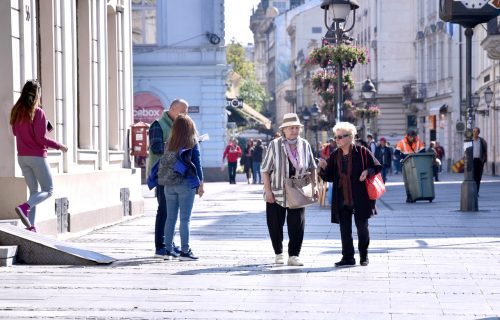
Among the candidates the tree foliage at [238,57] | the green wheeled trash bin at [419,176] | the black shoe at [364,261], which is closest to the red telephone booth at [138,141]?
the green wheeled trash bin at [419,176]

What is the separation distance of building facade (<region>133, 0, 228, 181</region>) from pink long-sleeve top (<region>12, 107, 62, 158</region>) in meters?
32.9

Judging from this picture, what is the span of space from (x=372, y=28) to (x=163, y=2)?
42.0 m

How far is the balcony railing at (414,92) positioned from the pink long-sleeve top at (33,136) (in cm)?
6175

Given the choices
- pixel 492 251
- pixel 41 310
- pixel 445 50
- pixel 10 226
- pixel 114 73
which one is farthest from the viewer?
pixel 445 50

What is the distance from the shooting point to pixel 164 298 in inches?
394

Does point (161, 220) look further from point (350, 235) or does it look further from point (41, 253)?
point (350, 235)

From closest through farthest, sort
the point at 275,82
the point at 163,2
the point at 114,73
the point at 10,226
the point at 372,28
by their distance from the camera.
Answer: the point at 10,226
the point at 114,73
the point at 163,2
the point at 372,28
the point at 275,82

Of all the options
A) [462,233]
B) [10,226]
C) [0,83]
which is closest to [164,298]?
[10,226]

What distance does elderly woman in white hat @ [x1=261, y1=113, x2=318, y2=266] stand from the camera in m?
13.0

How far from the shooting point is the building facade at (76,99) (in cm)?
1466

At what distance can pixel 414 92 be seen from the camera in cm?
7706

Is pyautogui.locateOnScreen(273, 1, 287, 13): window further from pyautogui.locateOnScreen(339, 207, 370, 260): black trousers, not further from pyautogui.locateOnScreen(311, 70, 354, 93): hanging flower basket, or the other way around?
pyautogui.locateOnScreen(339, 207, 370, 260): black trousers

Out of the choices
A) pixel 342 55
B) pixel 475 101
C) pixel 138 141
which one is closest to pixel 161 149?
pixel 138 141

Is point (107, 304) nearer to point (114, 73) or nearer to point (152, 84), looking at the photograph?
point (114, 73)
